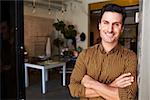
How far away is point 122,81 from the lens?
741 millimetres

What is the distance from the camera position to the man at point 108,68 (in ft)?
2.39

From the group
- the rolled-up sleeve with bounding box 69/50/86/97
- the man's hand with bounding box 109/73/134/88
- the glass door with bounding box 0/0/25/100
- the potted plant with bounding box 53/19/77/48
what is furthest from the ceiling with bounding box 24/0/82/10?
the glass door with bounding box 0/0/25/100

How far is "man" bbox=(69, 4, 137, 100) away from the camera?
0.73 meters

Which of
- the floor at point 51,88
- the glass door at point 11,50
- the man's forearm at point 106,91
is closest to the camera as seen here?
the glass door at point 11,50

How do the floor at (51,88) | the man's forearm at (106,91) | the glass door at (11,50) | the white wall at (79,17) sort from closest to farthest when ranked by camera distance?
the glass door at (11,50) → the man's forearm at (106,91) → the floor at (51,88) → the white wall at (79,17)

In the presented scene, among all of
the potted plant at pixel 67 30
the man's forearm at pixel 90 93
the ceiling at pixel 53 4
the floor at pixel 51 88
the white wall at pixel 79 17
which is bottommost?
the floor at pixel 51 88

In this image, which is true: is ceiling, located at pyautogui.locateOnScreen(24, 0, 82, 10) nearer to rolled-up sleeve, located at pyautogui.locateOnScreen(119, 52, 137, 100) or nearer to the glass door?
rolled-up sleeve, located at pyautogui.locateOnScreen(119, 52, 137, 100)

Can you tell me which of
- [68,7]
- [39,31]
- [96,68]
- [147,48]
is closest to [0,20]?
[96,68]

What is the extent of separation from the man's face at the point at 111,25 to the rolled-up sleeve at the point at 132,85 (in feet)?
0.39

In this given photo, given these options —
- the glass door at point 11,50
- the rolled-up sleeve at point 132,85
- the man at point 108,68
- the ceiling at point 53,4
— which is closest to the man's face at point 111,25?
the man at point 108,68

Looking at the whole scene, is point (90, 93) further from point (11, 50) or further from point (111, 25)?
point (11, 50)

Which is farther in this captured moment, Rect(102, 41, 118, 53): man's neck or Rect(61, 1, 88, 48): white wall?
Rect(61, 1, 88, 48): white wall

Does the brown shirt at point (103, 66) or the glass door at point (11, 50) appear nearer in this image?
the glass door at point (11, 50)

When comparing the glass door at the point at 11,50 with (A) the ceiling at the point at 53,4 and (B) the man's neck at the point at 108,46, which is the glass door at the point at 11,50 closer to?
(B) the man's neck at the point at 108,46
